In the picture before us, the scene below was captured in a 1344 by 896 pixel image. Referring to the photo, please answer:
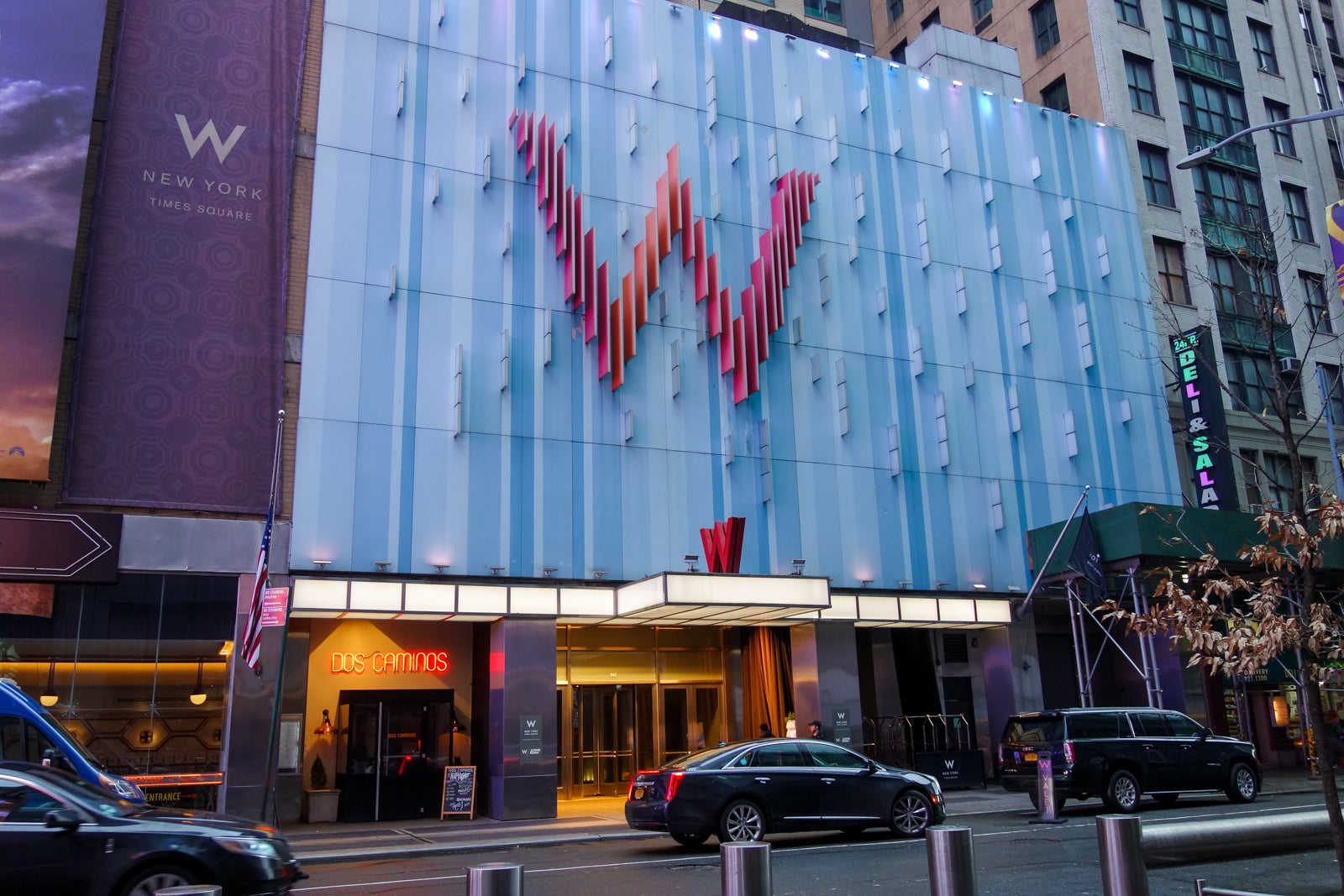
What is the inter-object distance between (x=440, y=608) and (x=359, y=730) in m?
3.95

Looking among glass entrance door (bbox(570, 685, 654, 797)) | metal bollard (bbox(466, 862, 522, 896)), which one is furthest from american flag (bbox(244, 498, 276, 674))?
metal bollard (bbox(466, 862, 522, 896))

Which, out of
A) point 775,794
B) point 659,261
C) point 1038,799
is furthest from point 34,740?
point 659,261

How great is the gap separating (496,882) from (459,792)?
17938 millimetres

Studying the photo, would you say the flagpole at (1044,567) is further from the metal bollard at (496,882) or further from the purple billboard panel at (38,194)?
the metal bollard at (496,882)

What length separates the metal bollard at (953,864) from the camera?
739 centimetres

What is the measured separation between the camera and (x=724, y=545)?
24.1 m

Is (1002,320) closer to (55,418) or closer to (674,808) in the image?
(674,808)

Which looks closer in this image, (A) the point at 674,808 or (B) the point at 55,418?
(A) the point at 674,808

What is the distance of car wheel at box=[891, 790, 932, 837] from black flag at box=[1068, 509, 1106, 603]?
1111 cm

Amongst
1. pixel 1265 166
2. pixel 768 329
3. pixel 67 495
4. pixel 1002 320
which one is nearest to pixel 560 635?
pixel 768 329

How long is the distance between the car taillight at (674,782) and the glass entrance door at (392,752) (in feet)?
32.3

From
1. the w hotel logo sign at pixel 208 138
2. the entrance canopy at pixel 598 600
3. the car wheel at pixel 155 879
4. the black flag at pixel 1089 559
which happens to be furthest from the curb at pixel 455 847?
the w hotel logo sign at pixel 208 138

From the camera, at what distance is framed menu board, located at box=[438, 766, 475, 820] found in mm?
23328

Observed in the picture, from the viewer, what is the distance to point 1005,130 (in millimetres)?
33844
